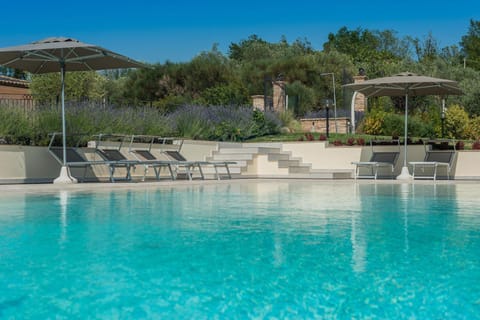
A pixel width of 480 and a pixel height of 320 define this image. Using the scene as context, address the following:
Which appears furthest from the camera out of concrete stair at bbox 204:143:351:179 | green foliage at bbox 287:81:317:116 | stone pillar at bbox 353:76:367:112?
green foliage at bbox 287:81:317:116

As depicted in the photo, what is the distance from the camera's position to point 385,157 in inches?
532

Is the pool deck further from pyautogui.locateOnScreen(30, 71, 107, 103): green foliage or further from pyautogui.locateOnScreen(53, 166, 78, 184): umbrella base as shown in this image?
pyautogui.locateOnScreen(30, 71, 107, 103): green foliage

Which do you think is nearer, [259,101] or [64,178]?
[64,178]

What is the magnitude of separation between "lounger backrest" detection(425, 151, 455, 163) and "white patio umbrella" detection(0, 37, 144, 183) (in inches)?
268

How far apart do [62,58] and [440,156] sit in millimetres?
8410

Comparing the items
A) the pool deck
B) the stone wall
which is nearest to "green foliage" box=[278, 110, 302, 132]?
the stone wall

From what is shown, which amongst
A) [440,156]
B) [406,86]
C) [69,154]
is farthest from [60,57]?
[440,156]

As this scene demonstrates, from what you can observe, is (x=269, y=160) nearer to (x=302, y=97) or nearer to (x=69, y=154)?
(x=69, y=154)

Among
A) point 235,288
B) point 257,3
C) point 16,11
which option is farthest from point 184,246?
point 16,11

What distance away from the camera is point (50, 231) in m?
4.98

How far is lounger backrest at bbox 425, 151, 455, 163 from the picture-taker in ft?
41.9

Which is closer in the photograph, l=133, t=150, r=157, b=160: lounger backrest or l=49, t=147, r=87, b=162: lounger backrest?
l=49, t=147, r=87, b=162: lounger backrest

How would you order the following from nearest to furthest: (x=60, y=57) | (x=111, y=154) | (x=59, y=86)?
(x=60, y=57), (x=111, y=154), (x=59, y=86)

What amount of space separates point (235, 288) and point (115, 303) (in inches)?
25.4
